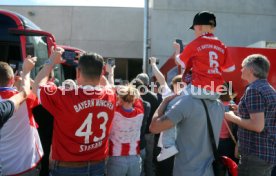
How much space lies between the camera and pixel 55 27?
18.3 meters

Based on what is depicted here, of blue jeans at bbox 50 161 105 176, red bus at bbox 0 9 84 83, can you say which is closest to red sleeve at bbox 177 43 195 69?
blue jeans at bbox 50 161 105 176

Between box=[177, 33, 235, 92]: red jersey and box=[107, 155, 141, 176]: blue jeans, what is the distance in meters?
1.42

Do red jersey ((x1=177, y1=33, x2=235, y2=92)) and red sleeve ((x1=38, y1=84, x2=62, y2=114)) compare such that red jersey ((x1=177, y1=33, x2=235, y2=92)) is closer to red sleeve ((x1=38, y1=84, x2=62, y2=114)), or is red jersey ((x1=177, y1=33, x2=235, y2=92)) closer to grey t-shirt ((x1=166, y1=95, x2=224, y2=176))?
grey t-shirt ((x1=166, y1=95, x2=224, y2=176))

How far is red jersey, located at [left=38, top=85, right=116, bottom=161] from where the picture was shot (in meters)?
2.68

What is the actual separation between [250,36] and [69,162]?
16.2 meters

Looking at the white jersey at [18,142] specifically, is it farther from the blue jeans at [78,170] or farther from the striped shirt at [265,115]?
the striped shirt at [265,115]

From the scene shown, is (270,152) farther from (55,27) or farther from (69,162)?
(55,27)

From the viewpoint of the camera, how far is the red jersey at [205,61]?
2711mm

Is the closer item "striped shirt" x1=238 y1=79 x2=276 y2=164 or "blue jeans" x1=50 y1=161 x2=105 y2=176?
"blue jeans" x1=50 y1=161 x2=105 y2=176

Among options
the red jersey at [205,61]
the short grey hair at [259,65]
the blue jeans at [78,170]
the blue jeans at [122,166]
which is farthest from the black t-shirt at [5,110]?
the short grey hair at [259,65]

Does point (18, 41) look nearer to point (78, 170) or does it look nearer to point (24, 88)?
point (24, 88)

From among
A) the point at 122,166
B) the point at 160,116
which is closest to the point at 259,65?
the point at 160,116

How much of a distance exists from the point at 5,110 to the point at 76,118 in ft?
1.95

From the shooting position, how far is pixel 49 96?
2639mm
